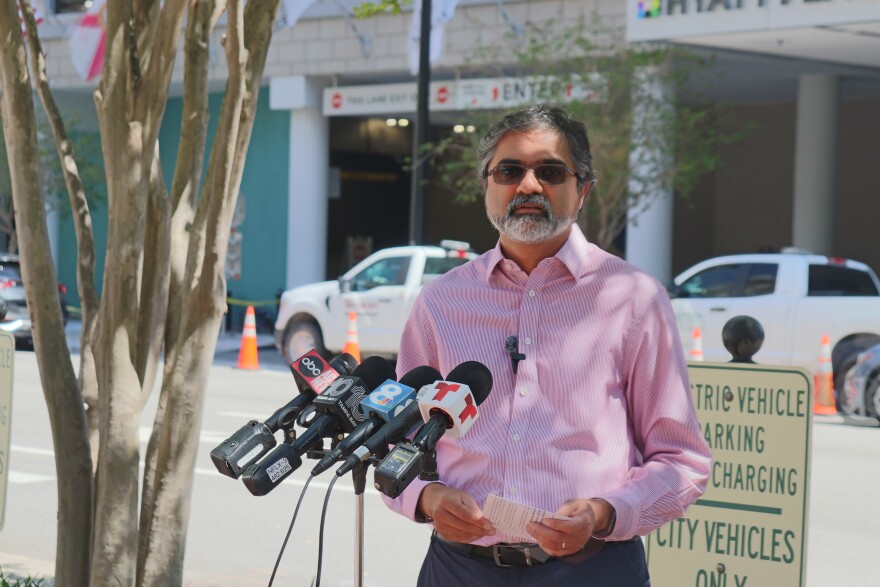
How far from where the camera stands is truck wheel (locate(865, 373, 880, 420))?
14445 millimetres

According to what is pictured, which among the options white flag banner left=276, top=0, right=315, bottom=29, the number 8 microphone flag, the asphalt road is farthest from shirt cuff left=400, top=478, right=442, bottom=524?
the number 8 microphone flag

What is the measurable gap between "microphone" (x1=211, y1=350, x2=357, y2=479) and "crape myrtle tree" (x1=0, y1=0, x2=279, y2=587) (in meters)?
2.01

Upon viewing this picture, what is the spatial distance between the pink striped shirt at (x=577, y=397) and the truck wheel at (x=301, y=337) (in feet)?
56.2

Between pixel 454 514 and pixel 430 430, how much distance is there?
1.11 ft

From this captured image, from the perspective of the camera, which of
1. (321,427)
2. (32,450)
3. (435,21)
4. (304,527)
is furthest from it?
(435,21)

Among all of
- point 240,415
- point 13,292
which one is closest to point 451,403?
point 240,415

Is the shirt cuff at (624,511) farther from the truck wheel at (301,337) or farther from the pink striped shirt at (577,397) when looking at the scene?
the truck wheel at (301,337)

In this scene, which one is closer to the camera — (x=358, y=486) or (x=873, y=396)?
(x=358, y=486)

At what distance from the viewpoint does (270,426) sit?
2.92 metres

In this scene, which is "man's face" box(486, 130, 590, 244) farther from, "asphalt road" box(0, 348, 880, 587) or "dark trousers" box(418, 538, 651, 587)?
"asphalt road" box(0, 348, 880, 587)

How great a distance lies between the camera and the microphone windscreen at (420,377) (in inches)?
115

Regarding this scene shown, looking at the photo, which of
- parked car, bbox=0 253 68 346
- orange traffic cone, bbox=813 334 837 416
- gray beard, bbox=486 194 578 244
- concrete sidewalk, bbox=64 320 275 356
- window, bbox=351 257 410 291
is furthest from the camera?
concrete sidewalk, bbox=64 320 275 356

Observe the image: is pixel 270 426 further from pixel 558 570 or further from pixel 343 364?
pixel 558 570

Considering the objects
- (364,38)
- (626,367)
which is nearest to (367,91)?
(364,38)
